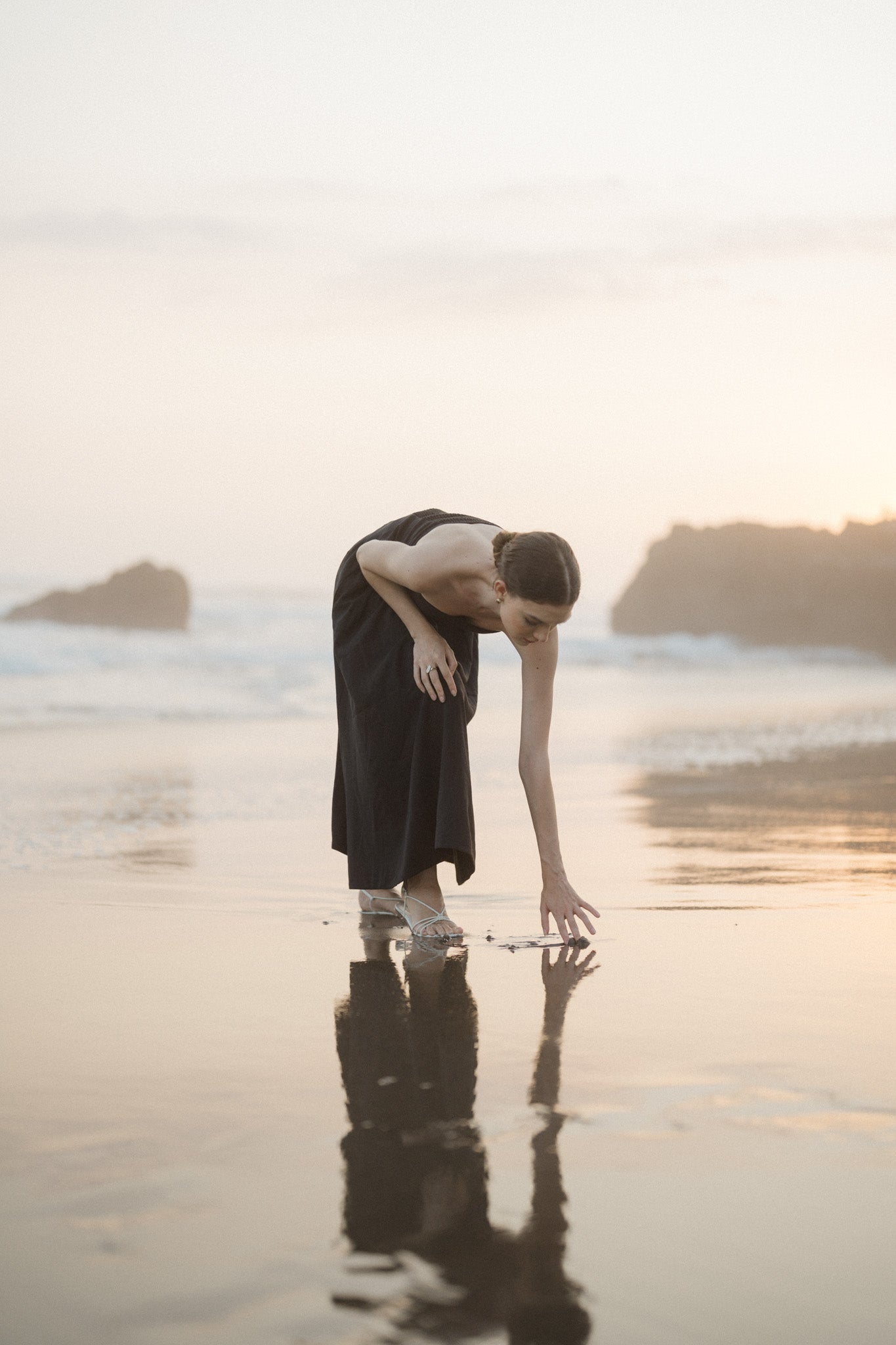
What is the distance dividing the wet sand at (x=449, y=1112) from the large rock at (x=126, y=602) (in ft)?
92.5

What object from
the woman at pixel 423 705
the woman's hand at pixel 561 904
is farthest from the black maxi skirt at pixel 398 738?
the woman's hand at pixel 561 904

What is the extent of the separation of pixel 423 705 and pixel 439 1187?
2.00 metres

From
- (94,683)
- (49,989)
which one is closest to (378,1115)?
(49,989)

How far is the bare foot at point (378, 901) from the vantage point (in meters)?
3.86

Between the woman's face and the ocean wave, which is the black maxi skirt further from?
the ocean wave

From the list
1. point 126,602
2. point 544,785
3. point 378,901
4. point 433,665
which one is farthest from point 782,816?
point 126,602

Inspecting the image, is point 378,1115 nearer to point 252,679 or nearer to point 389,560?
point 389,560

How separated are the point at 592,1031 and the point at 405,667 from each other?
4.85 ft

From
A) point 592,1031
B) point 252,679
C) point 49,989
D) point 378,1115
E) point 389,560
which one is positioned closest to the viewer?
point 378,1115

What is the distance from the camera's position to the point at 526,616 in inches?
126

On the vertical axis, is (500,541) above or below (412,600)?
above

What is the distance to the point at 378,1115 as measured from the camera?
2.11 metres

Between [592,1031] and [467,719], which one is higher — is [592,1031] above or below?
below

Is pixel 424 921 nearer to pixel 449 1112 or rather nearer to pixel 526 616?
pixel 526 616
